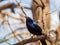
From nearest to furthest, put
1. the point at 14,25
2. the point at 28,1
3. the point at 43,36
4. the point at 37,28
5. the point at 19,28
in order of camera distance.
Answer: the point at 43,36 < the point at 37,28 < the point at 28,1 < the point at 19,28 < the point at 14,25

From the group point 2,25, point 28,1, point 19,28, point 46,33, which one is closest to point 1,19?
point 2,25

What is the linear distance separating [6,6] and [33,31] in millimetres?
1551

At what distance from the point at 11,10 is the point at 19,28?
343 mm

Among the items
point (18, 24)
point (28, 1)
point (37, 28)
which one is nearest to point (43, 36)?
point (37, 28)

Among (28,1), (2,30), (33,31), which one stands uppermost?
(28,1)

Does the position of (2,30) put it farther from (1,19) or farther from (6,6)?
(6,6)

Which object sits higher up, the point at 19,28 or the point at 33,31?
the point at 33,31

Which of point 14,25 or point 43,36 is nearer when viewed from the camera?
point 43,36

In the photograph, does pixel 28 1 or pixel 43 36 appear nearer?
pixel 43 36

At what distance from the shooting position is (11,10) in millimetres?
4062

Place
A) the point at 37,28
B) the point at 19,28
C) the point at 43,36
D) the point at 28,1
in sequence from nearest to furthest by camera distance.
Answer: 1. the point at 43,36
2. the point at 37,28
3. the point at 28,1
4. the point at 19,28

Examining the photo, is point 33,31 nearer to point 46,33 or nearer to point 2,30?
point 46,33

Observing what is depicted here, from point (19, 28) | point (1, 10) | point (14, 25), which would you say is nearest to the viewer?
Result: point (1, 10)

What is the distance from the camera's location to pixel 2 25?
423 centimetres
